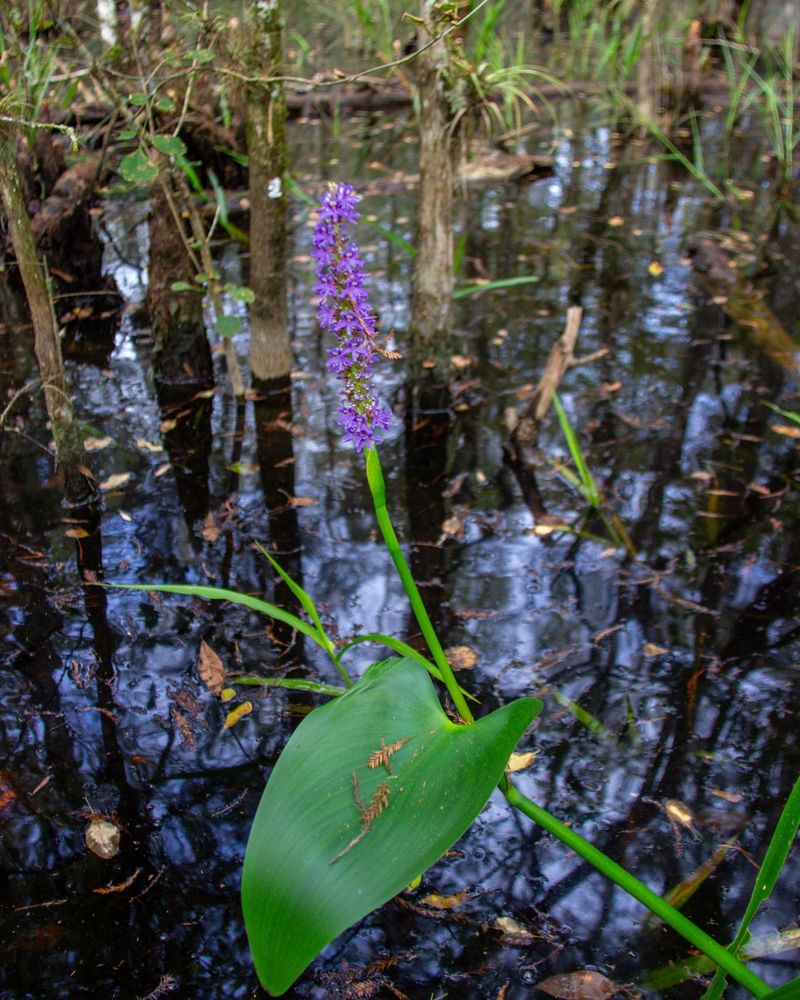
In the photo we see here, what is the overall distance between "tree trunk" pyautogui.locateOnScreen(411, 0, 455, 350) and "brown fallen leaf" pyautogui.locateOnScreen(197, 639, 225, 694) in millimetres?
1687

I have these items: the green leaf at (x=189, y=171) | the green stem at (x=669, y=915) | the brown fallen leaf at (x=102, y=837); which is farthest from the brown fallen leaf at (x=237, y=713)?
the green leaf at (x=189, y=171)

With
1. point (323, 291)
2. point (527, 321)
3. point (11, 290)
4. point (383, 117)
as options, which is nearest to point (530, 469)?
point (527, 321)

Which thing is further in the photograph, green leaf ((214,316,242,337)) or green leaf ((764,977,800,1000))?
green leaf ((214,316,242,337))

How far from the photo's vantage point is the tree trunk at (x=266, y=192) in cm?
315

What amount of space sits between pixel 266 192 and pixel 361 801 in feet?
8.99

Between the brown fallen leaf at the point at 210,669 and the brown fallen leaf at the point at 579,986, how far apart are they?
3.77 ft

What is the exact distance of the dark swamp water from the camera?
72.8 inches

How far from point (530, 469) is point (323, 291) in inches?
84.4

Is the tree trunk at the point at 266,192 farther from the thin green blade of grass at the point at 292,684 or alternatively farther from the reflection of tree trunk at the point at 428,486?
the thin green blade of grass at the point at 292,684

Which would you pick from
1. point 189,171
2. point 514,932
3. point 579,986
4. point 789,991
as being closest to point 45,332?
point 189,171

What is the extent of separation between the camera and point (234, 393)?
389 centimetres

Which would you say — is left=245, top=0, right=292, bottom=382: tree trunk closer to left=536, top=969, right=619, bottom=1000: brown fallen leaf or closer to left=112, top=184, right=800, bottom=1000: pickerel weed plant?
left=112, top=184, right=800, bottom=1000: pickerel weed plant

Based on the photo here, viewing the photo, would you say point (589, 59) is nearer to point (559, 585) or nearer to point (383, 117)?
point (383, 117)

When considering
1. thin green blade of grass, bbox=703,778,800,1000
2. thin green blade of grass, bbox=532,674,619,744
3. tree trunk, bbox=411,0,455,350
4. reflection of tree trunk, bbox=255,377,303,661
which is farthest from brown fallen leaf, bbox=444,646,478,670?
tree trunk, bbox=411,0,455,350
